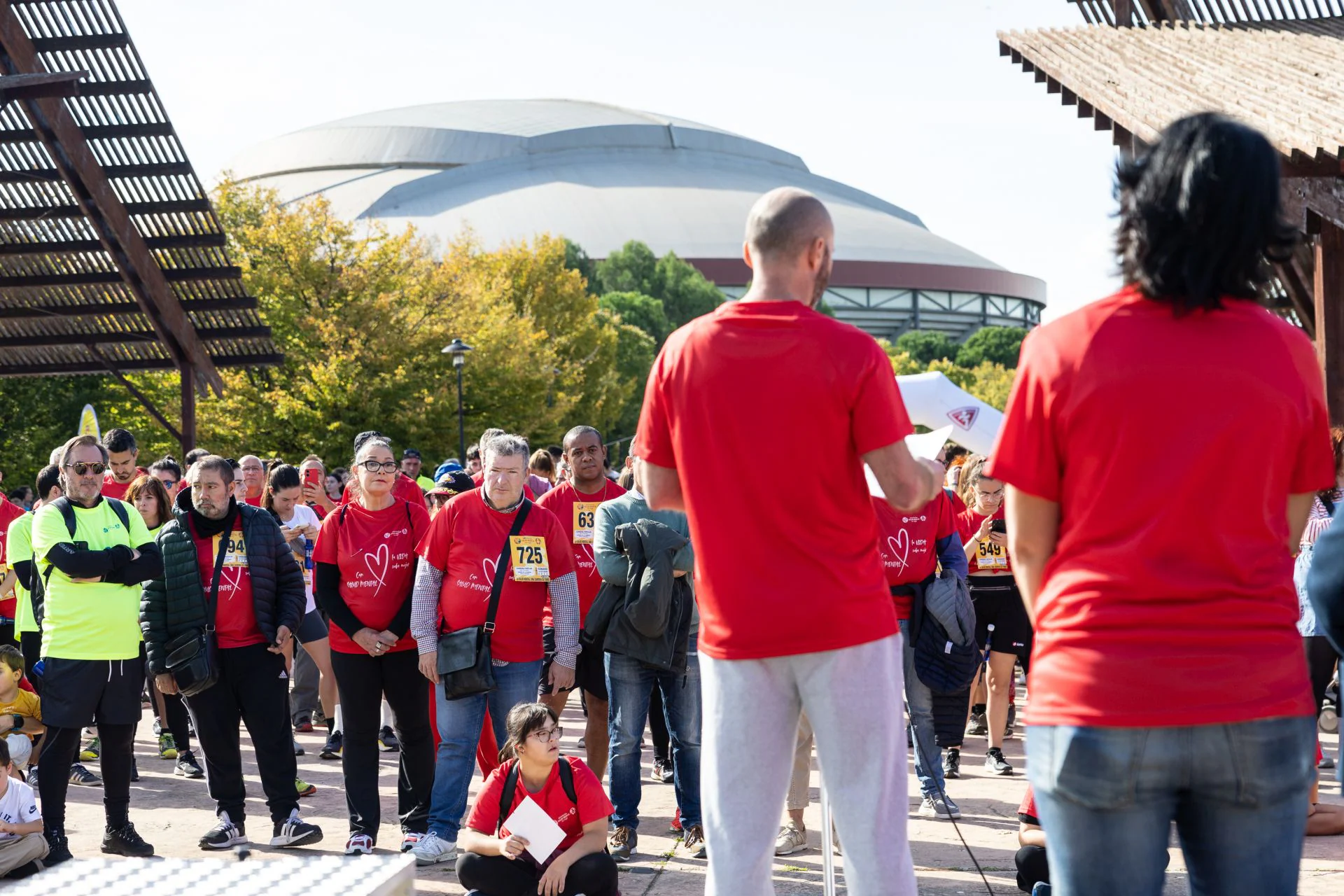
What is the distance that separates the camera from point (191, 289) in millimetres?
19516

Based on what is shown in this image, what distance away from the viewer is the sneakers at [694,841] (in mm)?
7195

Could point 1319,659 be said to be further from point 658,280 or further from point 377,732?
point 658,280

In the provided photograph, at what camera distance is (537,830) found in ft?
20.1

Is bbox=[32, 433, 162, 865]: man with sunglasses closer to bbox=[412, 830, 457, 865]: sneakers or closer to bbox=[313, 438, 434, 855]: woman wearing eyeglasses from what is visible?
bbox=[313, 438, 434, 855]: woman wearing eyeglasses

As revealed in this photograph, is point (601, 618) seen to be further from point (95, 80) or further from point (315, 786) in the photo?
point (95, 80)

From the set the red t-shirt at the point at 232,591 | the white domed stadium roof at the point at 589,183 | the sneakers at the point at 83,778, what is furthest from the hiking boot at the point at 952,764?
the white domed stadium roof at the point at 589,183

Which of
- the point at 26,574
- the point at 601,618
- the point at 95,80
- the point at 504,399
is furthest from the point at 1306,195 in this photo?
the point at 504,399

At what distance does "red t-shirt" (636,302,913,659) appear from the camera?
345cm

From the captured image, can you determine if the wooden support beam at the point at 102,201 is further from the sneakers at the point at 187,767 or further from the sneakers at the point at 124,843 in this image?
the sneakers at the point at 124,843

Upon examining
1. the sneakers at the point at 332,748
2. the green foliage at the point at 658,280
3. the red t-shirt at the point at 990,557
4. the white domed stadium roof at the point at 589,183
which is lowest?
the sneakers at the point at 332,748

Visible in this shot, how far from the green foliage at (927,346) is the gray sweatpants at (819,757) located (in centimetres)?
10100

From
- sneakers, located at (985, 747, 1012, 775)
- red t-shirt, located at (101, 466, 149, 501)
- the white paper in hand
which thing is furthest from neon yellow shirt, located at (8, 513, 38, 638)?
sneakers, located at (985, 747, 1012, 775)

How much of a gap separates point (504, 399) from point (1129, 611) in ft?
107

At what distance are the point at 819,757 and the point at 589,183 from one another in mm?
121724
